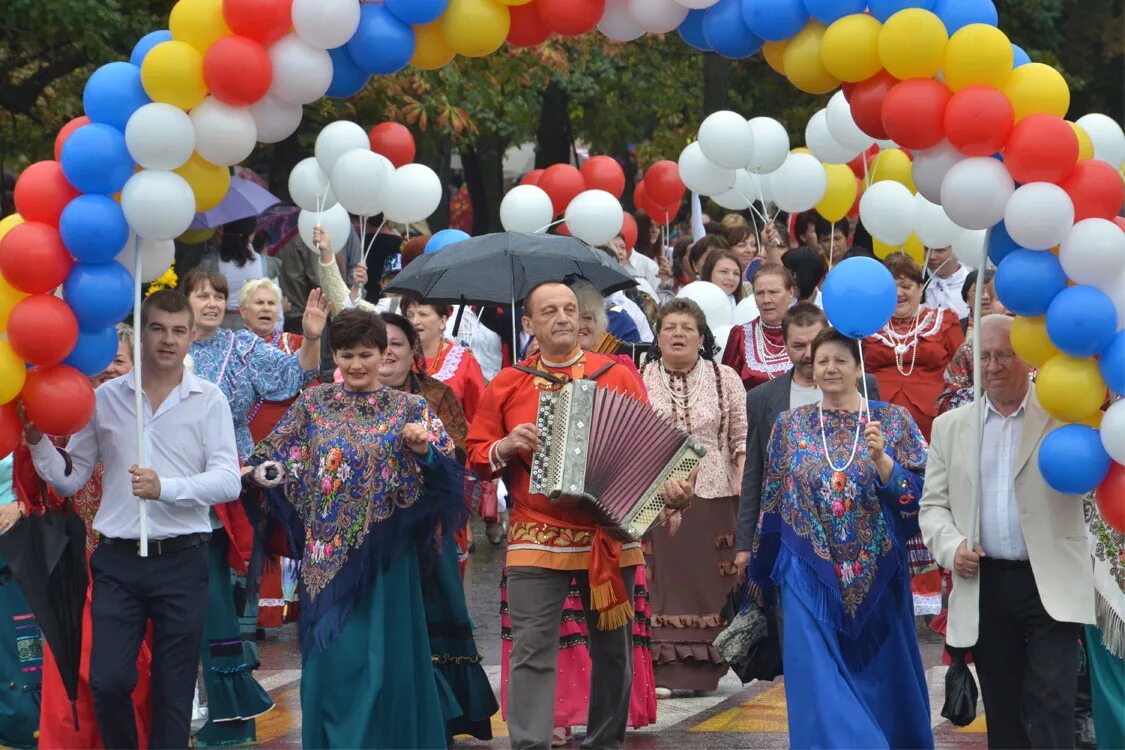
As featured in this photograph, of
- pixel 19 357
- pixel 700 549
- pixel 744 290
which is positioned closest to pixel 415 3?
pixel 19 357

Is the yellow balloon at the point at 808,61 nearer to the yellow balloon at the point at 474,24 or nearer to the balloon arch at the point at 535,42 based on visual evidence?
the balloon arch at the point at 535,42

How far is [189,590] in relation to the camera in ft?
26.3

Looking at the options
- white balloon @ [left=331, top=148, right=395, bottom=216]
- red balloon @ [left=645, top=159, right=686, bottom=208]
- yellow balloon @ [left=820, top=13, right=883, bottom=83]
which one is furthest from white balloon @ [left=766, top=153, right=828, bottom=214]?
yellow balloon @ [left=820, top=13, right=883, bottom=83]

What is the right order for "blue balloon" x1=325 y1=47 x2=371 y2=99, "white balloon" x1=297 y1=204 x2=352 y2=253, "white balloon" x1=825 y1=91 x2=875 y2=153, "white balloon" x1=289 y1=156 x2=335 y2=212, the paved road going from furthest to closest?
"white balloon" x1=297 y1=204 x2=352 y2=253
"white balloon" x1=289 y1=156 x2=335 y2=212
"white balloon" x1=825 y1=91 x2=875 y2=153
the paved road
"blue balloon" x1=325 y1=47 x2=371 y2=99

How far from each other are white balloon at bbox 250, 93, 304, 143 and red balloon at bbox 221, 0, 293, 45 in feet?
0.94

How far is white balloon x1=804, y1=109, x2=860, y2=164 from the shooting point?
13.4 m

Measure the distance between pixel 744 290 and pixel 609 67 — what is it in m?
11.5

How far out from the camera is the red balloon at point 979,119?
24.4 ft

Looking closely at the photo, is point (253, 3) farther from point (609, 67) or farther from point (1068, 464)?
point (609, 67)

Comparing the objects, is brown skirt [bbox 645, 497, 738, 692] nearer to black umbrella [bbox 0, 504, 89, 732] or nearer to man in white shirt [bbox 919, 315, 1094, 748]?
man in white shirt [bbox 919, 315, 1094, 748]

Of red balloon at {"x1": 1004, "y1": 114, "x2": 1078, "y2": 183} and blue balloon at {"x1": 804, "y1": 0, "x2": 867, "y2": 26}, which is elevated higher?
blue balloon at {"x1": 804, "y1": 0, "x2": 867, "y2": 26}

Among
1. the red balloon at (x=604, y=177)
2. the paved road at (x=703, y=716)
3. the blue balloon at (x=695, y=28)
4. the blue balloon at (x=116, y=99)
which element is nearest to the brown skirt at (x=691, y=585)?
the paved road at (x=703, y=716)

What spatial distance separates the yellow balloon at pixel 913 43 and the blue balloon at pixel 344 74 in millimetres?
2296

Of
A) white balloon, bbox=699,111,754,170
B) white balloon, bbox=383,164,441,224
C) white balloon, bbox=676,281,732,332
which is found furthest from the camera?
white balloon, bbox=699,111,754,170
